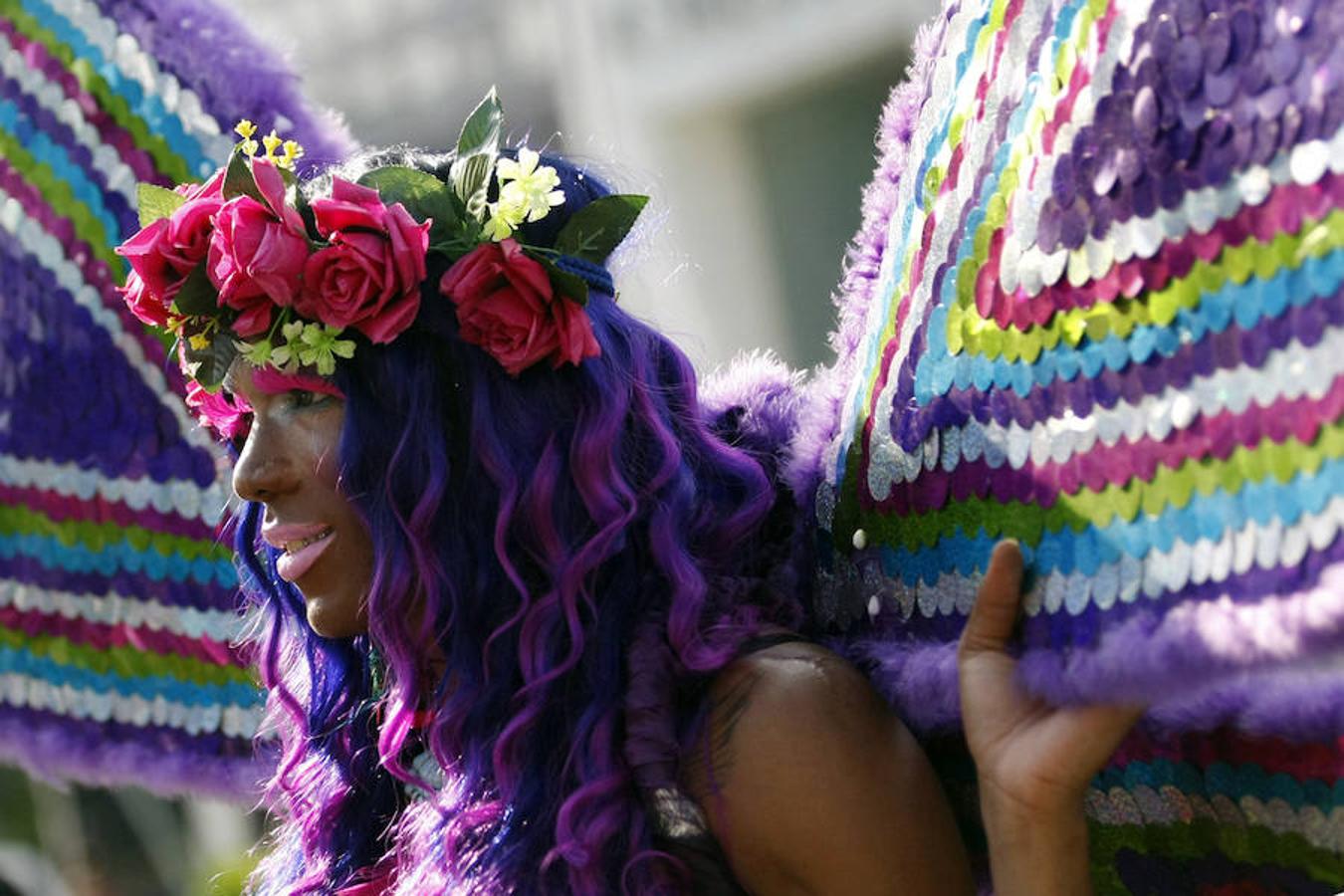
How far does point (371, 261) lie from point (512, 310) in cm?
13

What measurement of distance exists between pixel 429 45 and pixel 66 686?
267 inches

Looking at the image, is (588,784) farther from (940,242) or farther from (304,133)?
(304,133)

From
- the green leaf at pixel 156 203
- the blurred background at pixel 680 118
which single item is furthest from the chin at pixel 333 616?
the blurred background at pixel 680 118

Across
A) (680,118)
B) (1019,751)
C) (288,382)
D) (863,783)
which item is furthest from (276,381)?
(680,118)

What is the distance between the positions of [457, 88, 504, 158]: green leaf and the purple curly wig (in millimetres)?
67

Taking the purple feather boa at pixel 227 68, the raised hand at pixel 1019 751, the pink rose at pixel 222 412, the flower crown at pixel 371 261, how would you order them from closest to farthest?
the raised hand at pixel 1019 751, the flower crown at pixel 371 261, the pink rose at pixel 222 412, the purple feather boa at pixel 227 68

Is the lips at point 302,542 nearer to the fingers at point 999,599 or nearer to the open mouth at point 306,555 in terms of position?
the open mouth at point 306,555

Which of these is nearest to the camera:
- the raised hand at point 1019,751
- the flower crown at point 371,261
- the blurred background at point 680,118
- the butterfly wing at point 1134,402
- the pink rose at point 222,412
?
the butterfly wing at point 1134,402

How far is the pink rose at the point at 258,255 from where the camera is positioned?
1723 mm

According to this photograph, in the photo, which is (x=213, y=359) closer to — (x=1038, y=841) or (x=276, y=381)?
(x=276, y=381)

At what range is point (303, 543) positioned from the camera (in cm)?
180

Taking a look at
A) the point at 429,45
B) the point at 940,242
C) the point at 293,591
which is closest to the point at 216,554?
the point at 293,591

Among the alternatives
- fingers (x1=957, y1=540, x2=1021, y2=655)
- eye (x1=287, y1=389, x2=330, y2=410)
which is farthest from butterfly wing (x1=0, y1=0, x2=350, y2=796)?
fingers (x1=957, y1=540, x2=1021, y2=655)

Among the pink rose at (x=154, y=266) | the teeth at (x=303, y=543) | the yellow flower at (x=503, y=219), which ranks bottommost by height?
the teeth at (x=303, y=543)
